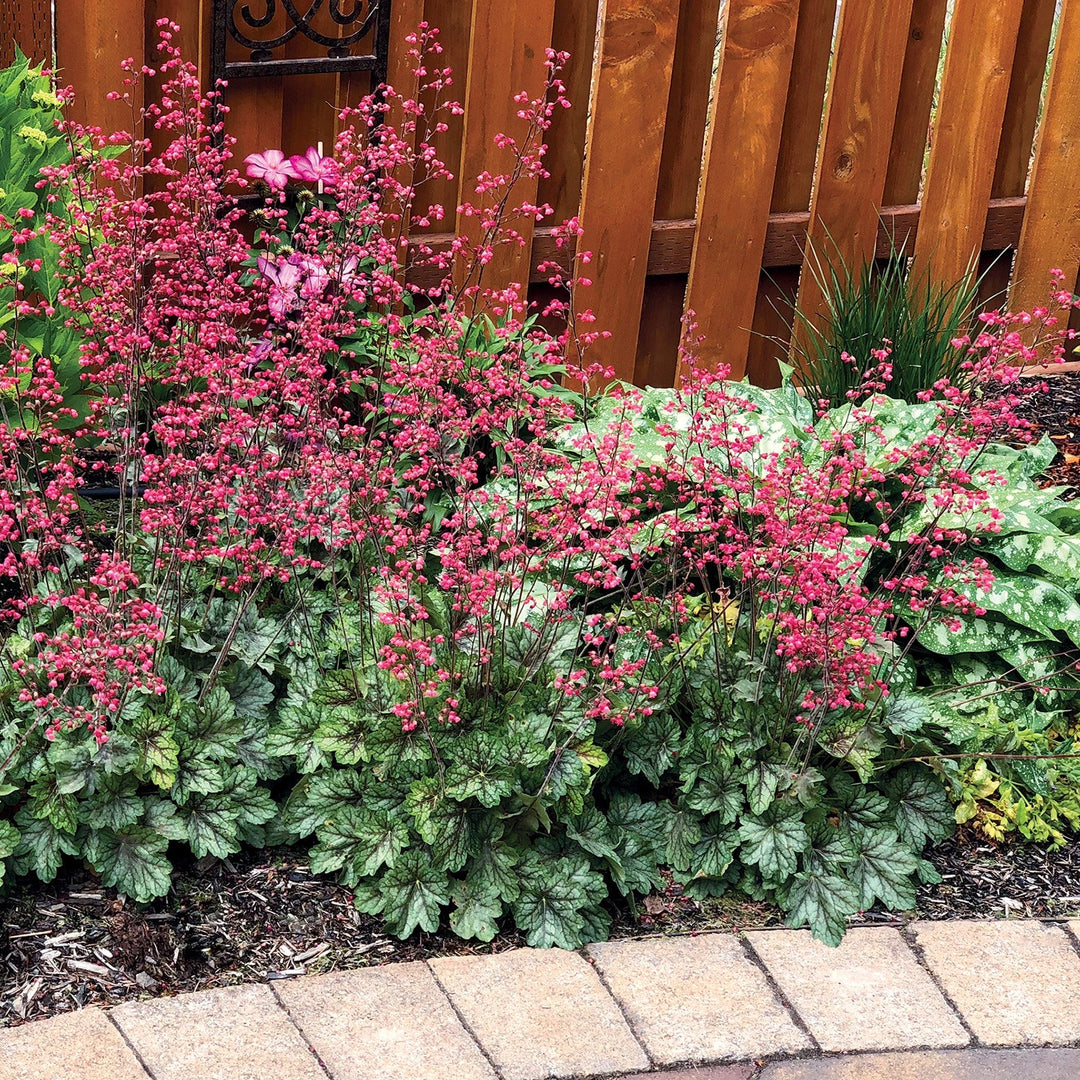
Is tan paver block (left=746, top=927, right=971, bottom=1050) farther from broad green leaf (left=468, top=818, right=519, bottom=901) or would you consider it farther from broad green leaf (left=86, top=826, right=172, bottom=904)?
broad green leaf (left=86, top=826, right=172, bottom=904)

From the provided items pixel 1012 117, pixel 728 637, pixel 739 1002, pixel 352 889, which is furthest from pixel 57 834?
pixel 1012 117

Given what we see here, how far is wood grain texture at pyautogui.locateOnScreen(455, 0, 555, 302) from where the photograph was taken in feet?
11.9

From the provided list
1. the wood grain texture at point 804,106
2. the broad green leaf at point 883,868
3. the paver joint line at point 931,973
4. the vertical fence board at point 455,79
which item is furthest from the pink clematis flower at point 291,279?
the wood grain texture at point 804,106

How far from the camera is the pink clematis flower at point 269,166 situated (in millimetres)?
3352

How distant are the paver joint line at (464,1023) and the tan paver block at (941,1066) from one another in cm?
39

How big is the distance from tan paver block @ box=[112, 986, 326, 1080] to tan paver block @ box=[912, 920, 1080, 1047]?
Result: 1041mm

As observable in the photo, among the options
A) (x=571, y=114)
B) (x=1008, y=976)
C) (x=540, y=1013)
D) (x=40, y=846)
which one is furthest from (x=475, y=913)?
(x=571, y=114)

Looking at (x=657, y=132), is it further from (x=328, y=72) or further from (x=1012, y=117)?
(x=1012, y=117)

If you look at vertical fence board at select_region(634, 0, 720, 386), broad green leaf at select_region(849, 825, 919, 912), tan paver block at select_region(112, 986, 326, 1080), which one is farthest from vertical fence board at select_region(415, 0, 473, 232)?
tan paver block at select_region(112, 986, 326, 1080)

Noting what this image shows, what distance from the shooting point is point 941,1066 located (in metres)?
2.14

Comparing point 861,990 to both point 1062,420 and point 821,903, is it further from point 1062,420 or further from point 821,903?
point 1062,420

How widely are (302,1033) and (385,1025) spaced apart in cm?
12

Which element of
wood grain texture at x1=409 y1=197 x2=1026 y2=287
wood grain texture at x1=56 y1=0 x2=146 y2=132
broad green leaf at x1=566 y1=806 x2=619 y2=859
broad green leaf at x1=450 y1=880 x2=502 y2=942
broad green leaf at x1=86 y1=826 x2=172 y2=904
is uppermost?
wood grain texture at x1=56 y1=0 x2=146 y2=132

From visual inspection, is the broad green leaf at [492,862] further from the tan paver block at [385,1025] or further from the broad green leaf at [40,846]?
the broad green leaf at [40,846]
